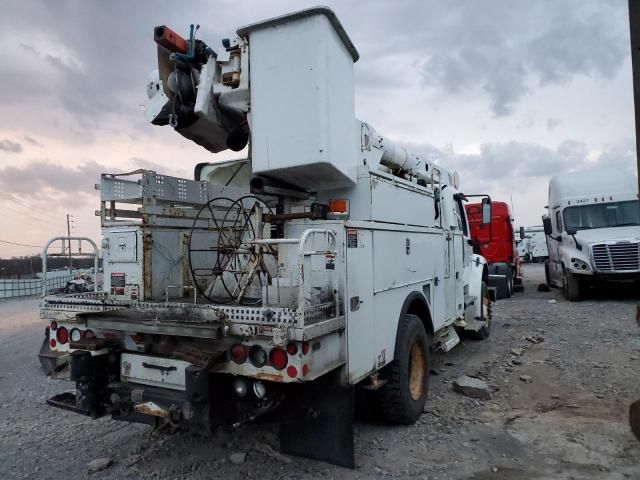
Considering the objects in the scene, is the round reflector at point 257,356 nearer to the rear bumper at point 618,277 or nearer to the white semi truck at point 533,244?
the rear bumper at point 618,277

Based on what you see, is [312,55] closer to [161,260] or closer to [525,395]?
[161,260]

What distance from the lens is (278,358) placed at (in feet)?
10.4

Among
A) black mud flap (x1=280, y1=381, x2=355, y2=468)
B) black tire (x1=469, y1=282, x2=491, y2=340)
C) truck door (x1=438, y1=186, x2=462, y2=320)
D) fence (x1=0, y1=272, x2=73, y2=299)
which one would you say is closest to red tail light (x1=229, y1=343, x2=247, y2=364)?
black mud flap (x1=280, y1=381, x2=355, y2=468)

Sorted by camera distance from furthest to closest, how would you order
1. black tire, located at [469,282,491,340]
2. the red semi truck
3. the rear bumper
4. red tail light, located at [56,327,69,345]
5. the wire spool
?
the red semi truck → the rear bumper → black tire, located at [469,282,491,340] → red tail light, located at [56,327,69,345] → the wire spool

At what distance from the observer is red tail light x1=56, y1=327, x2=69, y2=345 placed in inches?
165

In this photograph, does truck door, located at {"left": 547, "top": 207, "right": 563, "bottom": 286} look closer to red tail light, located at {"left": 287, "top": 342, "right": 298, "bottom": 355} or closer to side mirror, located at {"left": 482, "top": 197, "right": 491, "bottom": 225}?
side mirror, located at {"left": 482, "top": 197, "right": 491, "bottom": 225}

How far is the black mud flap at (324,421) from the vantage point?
355cm

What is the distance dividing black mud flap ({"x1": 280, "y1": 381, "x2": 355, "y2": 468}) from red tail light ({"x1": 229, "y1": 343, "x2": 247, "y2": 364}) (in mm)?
596

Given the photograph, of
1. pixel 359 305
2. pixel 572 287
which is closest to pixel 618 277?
pixel 572 287

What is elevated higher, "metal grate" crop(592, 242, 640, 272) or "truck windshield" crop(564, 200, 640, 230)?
"truck windshield" crop(564, 200, 640, 230)

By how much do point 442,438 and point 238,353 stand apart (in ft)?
7.13

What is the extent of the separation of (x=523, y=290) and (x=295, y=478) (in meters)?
14.5

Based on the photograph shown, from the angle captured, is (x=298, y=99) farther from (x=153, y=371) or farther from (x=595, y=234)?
(x=595, y=234)

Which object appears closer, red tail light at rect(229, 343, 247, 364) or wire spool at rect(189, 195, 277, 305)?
red tail light at rect(229, 343, 247, 364)
